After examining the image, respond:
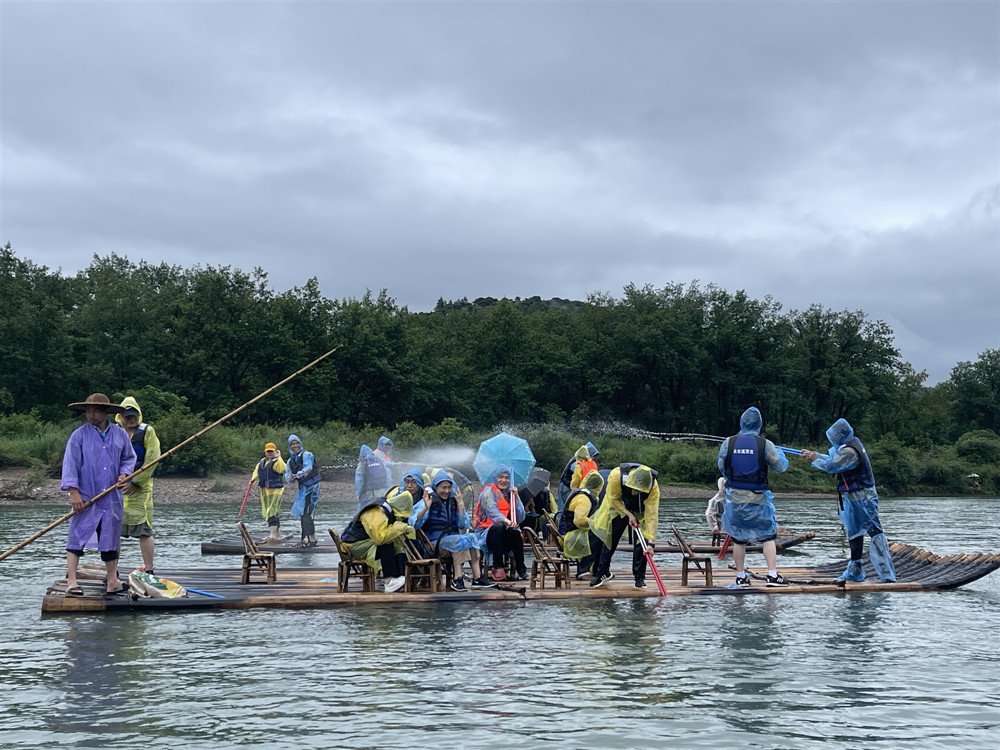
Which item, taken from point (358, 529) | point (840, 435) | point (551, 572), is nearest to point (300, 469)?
point (358, 529)

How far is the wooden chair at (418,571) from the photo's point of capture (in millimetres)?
14781

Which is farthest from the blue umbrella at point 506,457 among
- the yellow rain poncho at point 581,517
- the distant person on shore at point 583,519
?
the yellow rain poncho at point 581,517

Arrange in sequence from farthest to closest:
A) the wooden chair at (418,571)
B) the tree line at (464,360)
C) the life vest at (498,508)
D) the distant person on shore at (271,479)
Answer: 1. the tree line at (464,360)
2. the distant person on shore at (271,479)
3. the life vest at (498,508)
4. the wooden chair at (418,571)

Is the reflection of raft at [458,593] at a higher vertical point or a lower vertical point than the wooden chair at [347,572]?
lower

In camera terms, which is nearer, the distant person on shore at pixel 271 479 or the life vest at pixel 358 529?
the life vest at pixel 358 529

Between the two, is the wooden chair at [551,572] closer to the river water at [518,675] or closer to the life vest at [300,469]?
the river water at [518,675]

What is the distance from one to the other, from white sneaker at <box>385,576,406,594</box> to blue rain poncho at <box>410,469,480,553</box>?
718 mm

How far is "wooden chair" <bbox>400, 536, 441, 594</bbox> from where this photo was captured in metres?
14.8

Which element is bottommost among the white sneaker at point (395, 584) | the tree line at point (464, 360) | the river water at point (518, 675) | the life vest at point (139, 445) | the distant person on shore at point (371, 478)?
the river water at point (518, 675)

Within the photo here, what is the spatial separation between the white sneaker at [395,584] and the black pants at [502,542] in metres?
2.03

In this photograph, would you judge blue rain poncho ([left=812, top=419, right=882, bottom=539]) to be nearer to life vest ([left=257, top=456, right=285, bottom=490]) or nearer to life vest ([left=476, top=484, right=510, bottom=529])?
life vest ([left=476, top=484, right=510, bottom=529])

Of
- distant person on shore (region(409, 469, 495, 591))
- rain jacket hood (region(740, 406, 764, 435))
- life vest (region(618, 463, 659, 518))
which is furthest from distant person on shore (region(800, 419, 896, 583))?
distant person on shore (region(409, 469, 495, 591))

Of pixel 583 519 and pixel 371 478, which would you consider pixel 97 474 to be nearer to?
pixel 583 519

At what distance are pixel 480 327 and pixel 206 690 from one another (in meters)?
77.4
